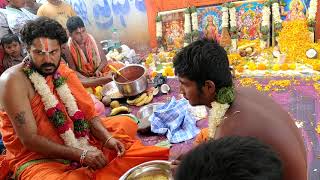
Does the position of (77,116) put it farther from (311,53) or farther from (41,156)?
(311,53)

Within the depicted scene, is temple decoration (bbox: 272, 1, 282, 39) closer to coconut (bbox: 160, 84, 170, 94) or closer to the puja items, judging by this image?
coconut (bbox: 160, 84, 170, 94)

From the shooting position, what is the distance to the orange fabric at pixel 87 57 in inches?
207

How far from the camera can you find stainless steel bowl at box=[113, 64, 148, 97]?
15.9 ft

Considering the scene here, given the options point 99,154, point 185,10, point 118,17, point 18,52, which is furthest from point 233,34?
point 99,154

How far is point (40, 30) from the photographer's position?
3016mm

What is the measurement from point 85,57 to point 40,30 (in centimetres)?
234

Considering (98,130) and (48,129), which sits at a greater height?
(48,129)

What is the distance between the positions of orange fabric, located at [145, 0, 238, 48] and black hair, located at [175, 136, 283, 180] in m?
6.06

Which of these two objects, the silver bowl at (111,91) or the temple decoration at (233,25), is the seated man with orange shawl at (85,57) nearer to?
the silver bowl at (111,91)

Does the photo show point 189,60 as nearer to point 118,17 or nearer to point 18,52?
point 18,52

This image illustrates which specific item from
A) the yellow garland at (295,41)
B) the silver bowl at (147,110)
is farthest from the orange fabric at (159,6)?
the silver bowl at (147,110)

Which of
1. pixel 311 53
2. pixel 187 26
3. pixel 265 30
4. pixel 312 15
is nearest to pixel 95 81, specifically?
pixel 187 26

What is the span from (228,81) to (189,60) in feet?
0.93

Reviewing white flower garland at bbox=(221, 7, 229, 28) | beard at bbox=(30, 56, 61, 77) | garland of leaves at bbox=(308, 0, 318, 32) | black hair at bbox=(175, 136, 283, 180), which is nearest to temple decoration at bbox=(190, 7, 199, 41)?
white flower garland at bbox=(221, 7, 229, 28)
